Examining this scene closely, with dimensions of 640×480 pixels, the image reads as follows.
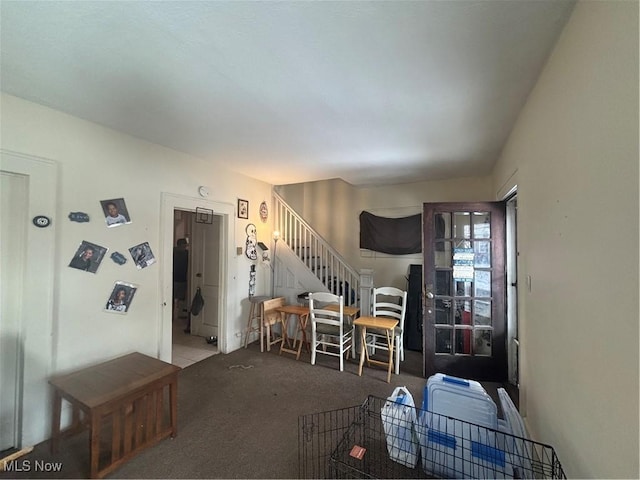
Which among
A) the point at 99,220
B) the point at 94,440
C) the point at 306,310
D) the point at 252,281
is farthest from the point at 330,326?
the point at 99,220

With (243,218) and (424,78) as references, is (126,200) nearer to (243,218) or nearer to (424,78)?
(243,218)

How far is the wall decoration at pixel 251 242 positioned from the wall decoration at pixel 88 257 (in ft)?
5.90

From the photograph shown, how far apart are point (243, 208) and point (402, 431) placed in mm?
3208

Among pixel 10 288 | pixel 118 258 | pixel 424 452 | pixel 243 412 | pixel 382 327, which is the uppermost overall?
pixel 118 258

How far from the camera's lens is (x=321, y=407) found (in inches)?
96.4

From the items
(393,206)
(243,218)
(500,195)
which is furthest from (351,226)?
(500,195)

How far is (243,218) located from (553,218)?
3.43 metres

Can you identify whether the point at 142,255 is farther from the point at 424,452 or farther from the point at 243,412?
the point at 424,452

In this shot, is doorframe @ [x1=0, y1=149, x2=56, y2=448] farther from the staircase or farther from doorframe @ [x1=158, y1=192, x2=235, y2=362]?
the staircase

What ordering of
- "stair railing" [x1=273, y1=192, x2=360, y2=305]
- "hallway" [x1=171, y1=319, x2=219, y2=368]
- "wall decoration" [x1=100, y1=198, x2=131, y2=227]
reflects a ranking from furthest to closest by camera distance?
"stair railing" [x1=273, y1=192, x2=360, y2=305], "hallway" [x1=171, y1=319, x2=219, y2=368], "wall decoration" [x1=100, y1=198, x2=131, y2=227]

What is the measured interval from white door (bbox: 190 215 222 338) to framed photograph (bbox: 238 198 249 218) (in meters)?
0.43

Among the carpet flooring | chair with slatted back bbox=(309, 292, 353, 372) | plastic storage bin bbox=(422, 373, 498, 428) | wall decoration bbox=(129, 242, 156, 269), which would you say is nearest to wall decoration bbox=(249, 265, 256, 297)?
the carpet flooring

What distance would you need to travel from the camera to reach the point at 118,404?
1.77 m

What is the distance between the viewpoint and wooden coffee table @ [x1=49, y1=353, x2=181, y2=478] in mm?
1682
